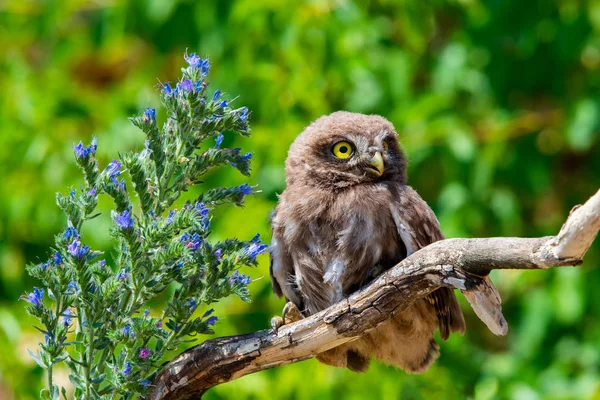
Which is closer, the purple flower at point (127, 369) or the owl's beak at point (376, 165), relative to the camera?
the purple flower at point (127, 369)

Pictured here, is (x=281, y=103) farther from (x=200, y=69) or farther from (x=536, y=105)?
(x=200, y=69)

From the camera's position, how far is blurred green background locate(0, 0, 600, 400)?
16.1 feet

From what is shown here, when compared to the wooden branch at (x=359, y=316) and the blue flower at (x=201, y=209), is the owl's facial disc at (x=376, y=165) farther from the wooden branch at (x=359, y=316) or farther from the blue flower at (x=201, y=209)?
the blue flower at (x=201, y=209)

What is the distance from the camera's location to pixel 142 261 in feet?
7.57

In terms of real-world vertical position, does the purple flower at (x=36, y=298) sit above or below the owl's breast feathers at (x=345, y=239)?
below

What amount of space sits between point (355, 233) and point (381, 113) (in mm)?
2118

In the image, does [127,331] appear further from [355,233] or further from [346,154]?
[346,154]

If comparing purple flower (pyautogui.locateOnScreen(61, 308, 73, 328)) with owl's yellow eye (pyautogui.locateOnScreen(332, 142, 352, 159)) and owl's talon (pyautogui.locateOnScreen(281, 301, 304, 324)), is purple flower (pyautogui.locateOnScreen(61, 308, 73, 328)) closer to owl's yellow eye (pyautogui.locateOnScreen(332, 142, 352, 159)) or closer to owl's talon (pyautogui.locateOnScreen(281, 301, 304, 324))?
owl's talon (pyautogui.locateOnScreen(281, 301, 304, 324))

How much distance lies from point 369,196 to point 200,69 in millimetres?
1217

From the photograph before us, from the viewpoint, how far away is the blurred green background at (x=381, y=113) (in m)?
4.91

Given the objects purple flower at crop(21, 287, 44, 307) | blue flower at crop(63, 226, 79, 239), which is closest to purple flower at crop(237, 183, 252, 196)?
blue flower at crop(63, 226, 79, 239)

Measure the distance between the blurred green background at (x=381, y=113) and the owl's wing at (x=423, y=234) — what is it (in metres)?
1.11

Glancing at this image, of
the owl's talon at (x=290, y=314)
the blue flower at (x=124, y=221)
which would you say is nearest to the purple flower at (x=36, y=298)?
the blue flower at (x=124, y=221)

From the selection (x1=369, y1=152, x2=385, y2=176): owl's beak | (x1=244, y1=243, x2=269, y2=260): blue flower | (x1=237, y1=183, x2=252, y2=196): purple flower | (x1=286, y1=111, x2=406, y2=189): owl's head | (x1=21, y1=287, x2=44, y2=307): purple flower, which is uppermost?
(x1=286, y1=111, x2=406, y2=189): owl's head
